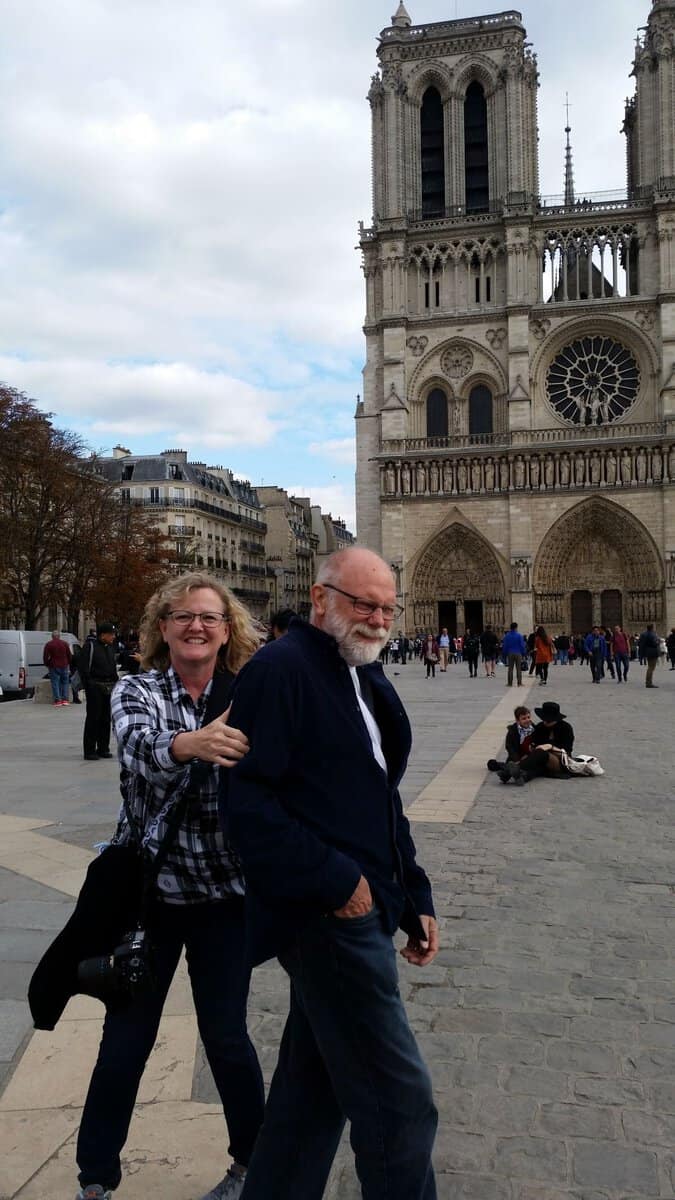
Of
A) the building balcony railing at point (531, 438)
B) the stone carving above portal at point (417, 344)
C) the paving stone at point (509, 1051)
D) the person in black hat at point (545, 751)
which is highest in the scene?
the stone carving above portal at point (417, 344)

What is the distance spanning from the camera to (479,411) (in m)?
42.8

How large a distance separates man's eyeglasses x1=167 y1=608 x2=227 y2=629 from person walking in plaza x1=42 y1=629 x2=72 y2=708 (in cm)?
1602

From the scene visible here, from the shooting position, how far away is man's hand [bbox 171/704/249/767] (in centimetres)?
211

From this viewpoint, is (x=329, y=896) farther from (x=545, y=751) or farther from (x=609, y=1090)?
(x=545, y=751)

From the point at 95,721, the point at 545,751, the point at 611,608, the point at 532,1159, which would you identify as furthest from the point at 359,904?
the point at 611,608

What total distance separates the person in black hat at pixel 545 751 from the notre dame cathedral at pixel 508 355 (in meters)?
31.8

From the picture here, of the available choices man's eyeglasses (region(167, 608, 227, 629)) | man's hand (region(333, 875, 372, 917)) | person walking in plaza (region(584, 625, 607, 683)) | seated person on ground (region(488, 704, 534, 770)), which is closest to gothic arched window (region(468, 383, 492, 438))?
person walking in plaza (region(584, 625, 607, 683))

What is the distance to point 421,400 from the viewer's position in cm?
4281

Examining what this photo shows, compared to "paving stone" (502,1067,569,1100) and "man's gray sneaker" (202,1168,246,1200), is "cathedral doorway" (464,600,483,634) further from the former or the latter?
"man's gray sneaker" (202,1168,246,1200)

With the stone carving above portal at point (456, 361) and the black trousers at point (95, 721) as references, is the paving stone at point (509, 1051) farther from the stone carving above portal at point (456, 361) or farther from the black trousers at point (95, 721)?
the stone carving above portal at point (456, 361)

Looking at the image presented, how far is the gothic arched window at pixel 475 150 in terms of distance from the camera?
4303 centimetres

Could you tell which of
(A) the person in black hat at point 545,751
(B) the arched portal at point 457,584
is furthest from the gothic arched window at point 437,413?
(A) the person in black hat at point 545,751

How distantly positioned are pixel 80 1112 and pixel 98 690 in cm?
775

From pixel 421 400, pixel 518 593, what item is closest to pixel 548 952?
pixel 518 593
